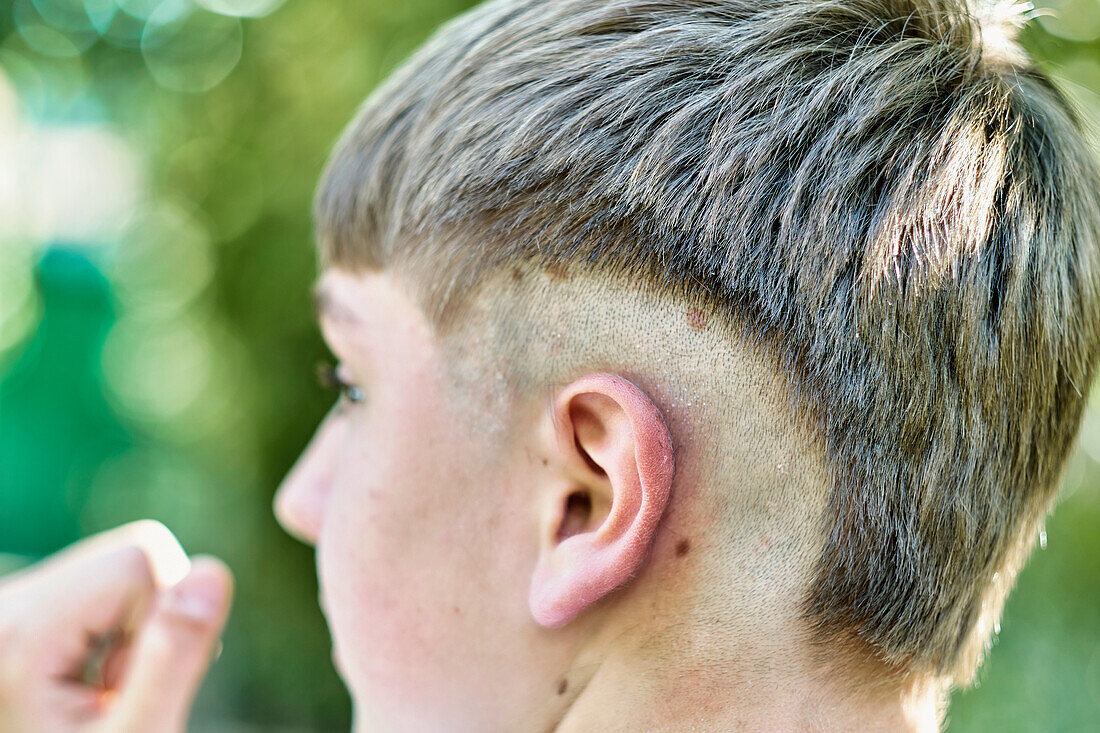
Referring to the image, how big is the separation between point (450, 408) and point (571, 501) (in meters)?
0.19

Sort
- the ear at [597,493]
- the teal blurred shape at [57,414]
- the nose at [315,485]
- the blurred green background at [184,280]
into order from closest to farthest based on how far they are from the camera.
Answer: the ear at [597,493] < the nose at [315,485] < the blurred green background at [184,280] < the teal blurred shape at [57,414]

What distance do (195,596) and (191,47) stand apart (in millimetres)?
3403

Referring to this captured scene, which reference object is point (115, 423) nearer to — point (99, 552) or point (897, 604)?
point (99, 552)

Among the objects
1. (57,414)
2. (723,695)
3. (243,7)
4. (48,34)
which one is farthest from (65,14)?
(723,695)

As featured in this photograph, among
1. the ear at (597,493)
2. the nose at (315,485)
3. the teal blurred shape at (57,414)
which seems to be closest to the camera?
the ear at (597,493)

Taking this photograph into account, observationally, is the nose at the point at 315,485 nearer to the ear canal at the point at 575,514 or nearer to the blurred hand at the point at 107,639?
the blurred hand at the point at 107,639

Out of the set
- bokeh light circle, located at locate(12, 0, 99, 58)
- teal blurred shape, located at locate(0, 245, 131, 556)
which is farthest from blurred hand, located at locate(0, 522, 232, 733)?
bokeh light circle, located at locate(12, 0, 99, 58)

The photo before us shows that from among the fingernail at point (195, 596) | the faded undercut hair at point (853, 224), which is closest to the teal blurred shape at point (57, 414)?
the fingernail at point (195, 596)

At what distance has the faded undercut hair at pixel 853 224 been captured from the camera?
959mm

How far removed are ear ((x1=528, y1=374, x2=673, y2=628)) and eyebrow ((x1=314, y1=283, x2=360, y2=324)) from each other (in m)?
0.38

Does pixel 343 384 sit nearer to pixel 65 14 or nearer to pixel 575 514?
pixel 575 514

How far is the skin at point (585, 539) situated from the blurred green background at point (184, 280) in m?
2.85

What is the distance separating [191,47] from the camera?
406 centimetres

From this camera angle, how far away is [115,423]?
178 inches
